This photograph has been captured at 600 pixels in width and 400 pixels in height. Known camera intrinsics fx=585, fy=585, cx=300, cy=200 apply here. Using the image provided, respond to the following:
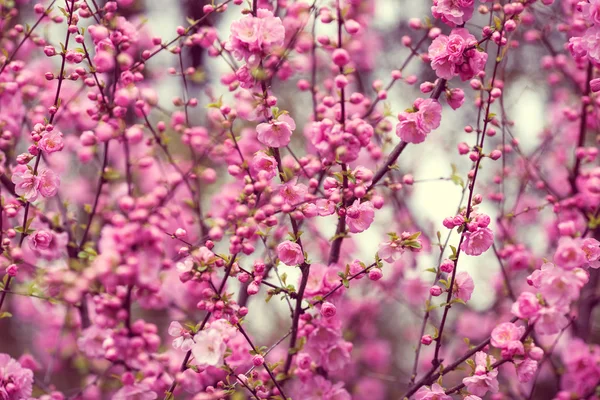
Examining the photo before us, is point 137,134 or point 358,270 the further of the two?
point 358,270

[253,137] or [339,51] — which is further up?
[253,137]

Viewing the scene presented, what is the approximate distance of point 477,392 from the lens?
5.96 ft

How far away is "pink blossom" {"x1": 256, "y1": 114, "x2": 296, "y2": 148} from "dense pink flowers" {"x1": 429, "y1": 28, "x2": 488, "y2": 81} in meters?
0.49

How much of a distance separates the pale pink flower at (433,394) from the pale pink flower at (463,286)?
0.30 meters

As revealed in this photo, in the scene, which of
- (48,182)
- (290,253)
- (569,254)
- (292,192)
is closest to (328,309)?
(290,253)

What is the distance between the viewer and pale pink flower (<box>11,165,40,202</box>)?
1879 millimetres

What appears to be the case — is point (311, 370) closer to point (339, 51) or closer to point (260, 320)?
point (339, 51)

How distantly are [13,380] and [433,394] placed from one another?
54.8 inches

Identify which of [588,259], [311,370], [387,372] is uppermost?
[387,372]

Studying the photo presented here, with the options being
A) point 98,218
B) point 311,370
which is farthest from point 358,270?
point 98,218

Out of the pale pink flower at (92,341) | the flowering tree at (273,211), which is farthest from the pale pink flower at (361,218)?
the pale pink flower at (92,341)

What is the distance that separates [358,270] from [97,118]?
1.01 m

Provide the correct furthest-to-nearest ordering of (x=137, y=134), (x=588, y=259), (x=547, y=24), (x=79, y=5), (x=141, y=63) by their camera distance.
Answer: (x=547, y=24) → (x=141, y=63) → (x=79, y=5) → (x=588, y=259) → (x=137, y=134)

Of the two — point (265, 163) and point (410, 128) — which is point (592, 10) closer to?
point (410, 128)
